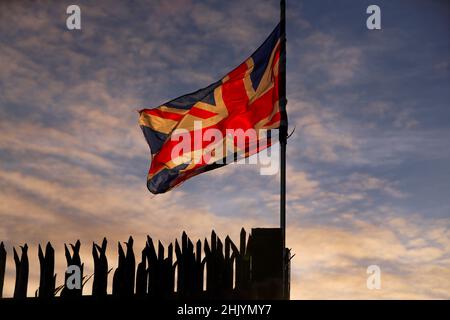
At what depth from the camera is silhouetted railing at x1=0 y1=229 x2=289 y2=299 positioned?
8.57m

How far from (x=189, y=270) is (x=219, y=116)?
3700mm

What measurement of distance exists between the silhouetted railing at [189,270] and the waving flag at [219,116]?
2.63 m

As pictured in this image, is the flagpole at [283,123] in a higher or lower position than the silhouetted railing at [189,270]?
higher


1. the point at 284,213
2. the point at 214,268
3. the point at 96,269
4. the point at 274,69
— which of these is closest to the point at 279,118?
the point at 274,69

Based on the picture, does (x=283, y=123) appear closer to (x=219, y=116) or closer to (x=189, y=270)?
(x=219, y=116)

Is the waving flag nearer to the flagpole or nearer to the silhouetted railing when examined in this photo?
the flagpole

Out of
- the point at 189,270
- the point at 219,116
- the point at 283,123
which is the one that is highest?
the point at 219,116

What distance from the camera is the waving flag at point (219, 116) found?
36.7 feet

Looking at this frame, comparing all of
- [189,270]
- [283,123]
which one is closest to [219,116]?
[283,123]

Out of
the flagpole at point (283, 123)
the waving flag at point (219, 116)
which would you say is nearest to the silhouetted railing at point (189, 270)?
the flagpole at point (283, 123)

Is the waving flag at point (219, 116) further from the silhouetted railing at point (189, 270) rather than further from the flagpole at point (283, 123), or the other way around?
the silhouetted railing at point (189, 270)

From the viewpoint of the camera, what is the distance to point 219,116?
11.6 metres

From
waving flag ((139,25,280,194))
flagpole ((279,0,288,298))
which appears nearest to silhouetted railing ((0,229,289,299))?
flagpole ((279,0,288,298))

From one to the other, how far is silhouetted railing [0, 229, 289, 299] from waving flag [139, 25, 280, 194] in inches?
104
